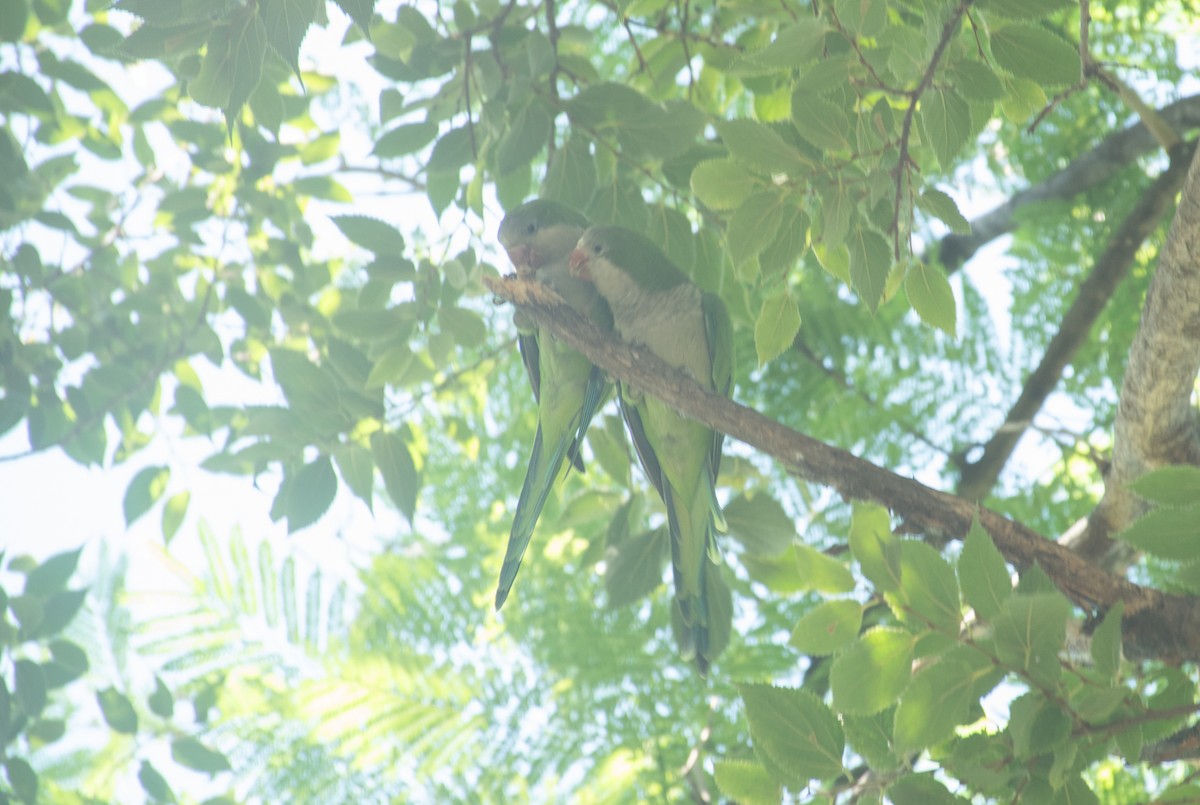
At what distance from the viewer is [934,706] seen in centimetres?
98

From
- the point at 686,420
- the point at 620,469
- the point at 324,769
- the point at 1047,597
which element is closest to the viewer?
the point at 1047,597

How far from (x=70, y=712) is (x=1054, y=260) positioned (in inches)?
116

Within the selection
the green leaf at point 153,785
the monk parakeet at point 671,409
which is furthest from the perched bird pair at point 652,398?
the green leaf at point 153,785

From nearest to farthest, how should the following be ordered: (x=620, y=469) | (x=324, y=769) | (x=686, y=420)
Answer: (x=686, y=420)
(x=620, y=469)
(x=324, y=769)

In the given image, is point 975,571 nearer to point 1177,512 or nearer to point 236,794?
point 1177,512

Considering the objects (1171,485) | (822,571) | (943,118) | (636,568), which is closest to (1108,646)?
(1171,485)

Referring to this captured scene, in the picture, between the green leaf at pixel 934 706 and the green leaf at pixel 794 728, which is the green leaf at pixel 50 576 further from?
the green leaf at pixel 934 706

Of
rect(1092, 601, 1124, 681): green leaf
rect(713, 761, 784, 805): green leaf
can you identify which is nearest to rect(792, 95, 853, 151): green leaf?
rect(1092, 601, 1124, 681): green leaf

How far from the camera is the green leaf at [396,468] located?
70.1 inches

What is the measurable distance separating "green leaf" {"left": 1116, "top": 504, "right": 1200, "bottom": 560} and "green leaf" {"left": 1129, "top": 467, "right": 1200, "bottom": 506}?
1 centimetres

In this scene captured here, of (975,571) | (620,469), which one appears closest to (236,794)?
(620,469)

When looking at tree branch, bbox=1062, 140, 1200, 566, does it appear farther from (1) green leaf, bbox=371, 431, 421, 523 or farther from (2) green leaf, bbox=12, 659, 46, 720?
Answer: (2) green leaf, bbox=12, 659, 46, 720

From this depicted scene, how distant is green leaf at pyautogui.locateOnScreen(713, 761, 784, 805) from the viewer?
109 centimetres

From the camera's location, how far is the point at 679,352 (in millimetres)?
1912
